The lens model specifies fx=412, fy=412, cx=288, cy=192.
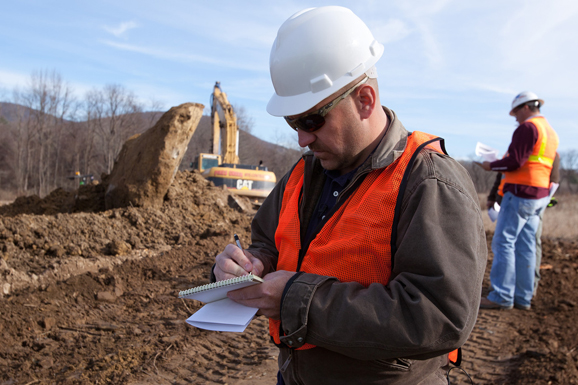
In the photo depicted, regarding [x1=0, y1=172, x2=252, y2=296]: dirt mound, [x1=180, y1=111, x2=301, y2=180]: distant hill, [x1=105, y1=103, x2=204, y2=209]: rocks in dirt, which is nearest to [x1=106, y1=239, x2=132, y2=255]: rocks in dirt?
[x1=0, y1=172, x2=252, y2=296]: dirt mound

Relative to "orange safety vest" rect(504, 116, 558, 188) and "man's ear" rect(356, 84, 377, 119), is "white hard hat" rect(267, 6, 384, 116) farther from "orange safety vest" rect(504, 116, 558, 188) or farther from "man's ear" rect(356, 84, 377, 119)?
"orange safety vest" rect(504, 116, 558, 188)

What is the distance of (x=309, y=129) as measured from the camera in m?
1.64

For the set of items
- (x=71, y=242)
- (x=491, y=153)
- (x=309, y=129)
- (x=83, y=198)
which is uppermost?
(x=491, y=153)

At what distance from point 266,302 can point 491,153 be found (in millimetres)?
5100

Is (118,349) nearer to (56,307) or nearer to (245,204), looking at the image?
(56,307)

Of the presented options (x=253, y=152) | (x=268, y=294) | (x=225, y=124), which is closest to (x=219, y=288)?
(x=268, y=294)

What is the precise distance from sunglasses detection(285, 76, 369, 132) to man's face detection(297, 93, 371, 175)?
2 centimetres

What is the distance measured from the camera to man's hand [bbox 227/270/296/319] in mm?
1424

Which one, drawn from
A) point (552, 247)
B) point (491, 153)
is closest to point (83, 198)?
point (491, 153)

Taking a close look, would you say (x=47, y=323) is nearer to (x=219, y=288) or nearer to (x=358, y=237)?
(x=219, y=288)

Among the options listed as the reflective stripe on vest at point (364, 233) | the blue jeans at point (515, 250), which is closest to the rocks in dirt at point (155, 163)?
the blue jeans at point (515, 250)

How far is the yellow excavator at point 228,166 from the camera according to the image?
1581cm

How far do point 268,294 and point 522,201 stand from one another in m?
4.79

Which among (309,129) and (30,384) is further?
(30,384)
